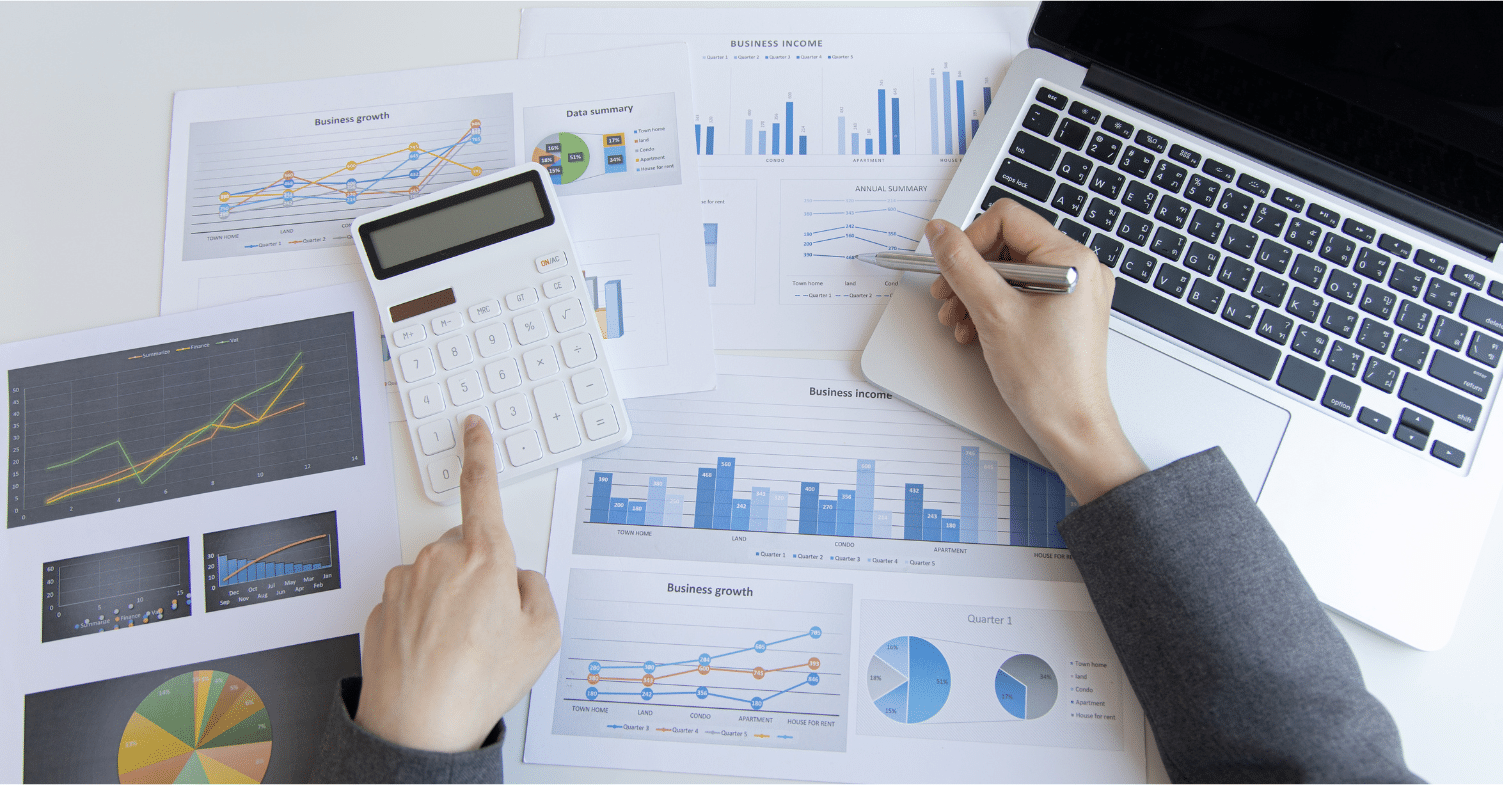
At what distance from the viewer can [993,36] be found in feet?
2.70

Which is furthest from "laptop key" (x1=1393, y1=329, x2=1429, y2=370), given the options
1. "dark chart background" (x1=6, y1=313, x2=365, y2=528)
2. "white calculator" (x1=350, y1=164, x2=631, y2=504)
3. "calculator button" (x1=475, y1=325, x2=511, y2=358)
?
"dark chart background" (x1=6, y1=313, x2=365, y2=528)

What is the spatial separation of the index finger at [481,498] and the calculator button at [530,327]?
93 millimetres

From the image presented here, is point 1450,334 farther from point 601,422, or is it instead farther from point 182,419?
point 182,419

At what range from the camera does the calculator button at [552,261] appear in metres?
0.73

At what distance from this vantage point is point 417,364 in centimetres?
71

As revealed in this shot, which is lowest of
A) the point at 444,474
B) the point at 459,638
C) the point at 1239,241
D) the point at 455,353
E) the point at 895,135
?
the point at 459,638

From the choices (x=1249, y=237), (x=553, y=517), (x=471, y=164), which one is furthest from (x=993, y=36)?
(x=553, y=517)

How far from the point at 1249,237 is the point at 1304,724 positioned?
0.40m

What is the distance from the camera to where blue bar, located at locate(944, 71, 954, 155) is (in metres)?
0.79

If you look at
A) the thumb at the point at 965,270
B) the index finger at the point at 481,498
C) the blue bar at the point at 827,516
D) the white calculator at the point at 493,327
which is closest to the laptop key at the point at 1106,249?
the thumb at the point at 965,270

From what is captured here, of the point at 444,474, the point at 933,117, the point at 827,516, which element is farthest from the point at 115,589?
the point at 933,117

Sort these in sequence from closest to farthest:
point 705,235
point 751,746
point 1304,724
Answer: point 1304,724 → point 751,746 → point 705,235

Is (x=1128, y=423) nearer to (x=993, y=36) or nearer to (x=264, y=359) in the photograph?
(x=993, y=36)

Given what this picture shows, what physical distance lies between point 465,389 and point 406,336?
76 millimetres
